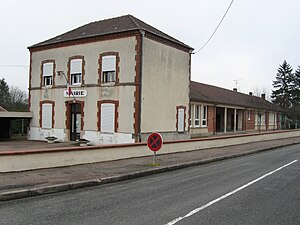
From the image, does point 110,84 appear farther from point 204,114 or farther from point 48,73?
point 204,114

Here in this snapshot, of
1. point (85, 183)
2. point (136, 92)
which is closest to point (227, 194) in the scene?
point (85, 183)

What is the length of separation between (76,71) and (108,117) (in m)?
4.88

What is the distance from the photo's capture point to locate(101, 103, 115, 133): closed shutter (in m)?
20.5

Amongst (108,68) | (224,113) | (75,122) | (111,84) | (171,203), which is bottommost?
(171,203)

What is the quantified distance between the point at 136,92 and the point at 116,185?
38.9ft

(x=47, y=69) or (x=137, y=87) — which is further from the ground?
(x=47, y=69)

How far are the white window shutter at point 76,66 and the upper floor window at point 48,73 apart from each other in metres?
2.42

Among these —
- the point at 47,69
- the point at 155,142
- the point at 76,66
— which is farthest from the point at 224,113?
the point at 155,142

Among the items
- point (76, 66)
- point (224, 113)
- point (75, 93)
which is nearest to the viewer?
point (75, 93)

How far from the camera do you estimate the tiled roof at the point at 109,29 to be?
20.5m

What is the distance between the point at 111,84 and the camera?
2080 centimetres

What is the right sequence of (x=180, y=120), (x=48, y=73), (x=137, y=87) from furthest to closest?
(x=48, y=73) < (x=180, y=120) < (x=137, y=87)

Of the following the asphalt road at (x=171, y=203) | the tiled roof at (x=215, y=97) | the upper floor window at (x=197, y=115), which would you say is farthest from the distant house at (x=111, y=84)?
the asphalt road at (x=171, y=203)

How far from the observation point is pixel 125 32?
66.0ft
